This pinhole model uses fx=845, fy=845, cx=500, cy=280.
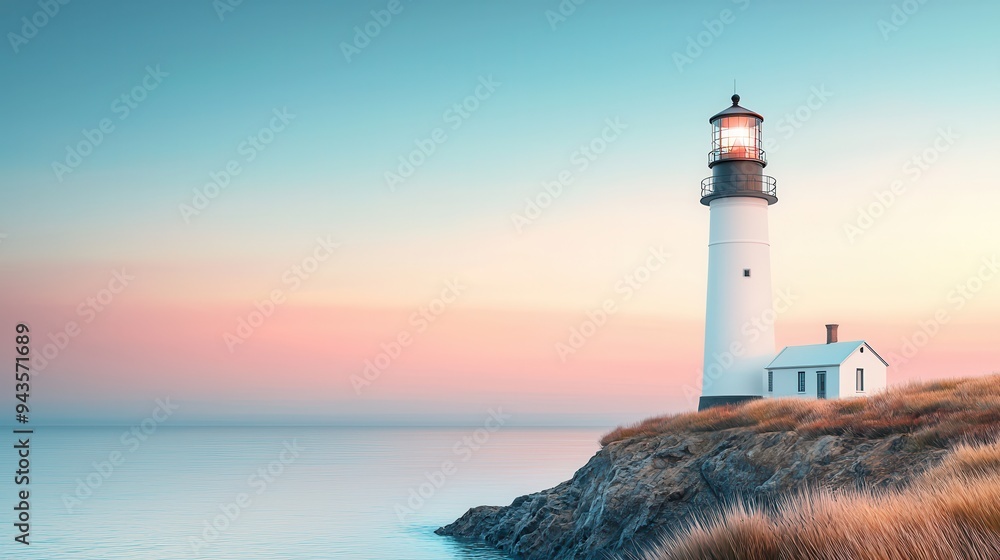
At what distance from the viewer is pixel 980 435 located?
1324 centimetres

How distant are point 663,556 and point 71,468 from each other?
3057 inches

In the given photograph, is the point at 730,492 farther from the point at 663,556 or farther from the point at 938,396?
the point at 663,556

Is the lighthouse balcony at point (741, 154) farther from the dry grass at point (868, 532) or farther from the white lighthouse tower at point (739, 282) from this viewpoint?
the dry grass at point (868, 532)

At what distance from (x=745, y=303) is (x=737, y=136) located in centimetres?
719

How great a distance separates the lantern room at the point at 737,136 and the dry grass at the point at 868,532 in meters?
29.8

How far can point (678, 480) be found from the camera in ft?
66.8

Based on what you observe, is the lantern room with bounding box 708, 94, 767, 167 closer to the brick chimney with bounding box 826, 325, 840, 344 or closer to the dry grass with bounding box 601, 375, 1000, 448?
the brick chimney with bounding box 826, 325, 840, 344

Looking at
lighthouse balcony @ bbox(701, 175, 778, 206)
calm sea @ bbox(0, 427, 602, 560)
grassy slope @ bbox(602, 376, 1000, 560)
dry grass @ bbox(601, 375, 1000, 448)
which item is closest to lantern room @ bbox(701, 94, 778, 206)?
lighthouse balcony @ bbox(701, 175, 778, 206)

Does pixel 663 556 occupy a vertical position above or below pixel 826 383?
below

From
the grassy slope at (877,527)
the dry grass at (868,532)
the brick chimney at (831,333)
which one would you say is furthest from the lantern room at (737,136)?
the dry grass at (868,532)

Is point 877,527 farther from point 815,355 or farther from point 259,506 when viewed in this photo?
point 259,506

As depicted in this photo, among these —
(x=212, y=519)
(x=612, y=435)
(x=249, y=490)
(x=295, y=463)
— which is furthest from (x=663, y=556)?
(x=295, y=463)

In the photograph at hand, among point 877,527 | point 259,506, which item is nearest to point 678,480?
point 877,527

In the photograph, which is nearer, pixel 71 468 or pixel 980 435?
pixel 980 435
